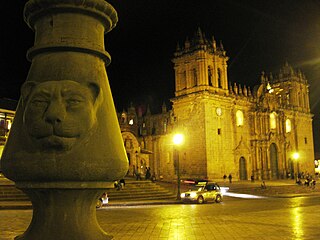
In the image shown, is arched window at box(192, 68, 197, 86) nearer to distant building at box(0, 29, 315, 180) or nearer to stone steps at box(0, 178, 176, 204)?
distant building at box(0, 29, 315, 180)

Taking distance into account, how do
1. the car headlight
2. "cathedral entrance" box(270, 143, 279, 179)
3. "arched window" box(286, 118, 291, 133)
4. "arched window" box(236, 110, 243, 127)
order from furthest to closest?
"arched window" box(286, 118, 291, 133) < "cathedral entrance" box(270, 143, 279, 179) < "arched window" box(236, 110, 243, 127) < the car headlight

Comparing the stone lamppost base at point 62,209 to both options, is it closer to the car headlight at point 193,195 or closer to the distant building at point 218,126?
the car headlight at point 193,195

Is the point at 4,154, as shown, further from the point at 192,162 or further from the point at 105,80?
the point at 192,162

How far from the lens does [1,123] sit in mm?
32875

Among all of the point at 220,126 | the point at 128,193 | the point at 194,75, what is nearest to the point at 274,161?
the point at 220,126

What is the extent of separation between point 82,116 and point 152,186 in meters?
22.9

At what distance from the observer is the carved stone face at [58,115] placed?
3.46 m

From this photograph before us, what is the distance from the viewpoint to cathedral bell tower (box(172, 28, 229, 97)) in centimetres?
4191

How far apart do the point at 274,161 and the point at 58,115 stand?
51589 mm

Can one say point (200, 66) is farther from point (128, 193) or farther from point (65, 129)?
point (65, 129)

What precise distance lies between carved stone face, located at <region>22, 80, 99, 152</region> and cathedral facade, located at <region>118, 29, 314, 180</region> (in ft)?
100

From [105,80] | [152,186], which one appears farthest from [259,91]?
[105,80]

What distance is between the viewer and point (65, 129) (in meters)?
3.47

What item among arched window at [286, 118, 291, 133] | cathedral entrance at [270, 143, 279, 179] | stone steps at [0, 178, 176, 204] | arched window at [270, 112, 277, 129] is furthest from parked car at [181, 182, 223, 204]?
arched window at [286, 118, 291, 133]
